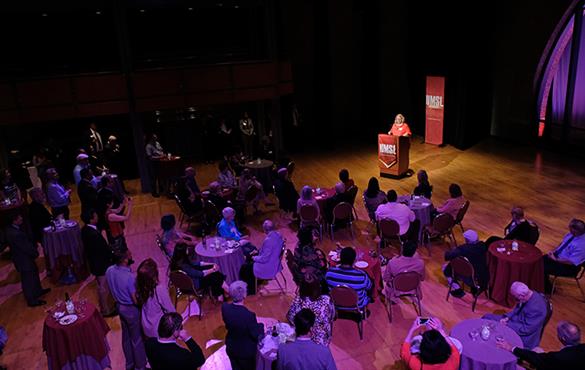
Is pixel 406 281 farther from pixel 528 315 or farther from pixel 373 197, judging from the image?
pixel 373 197

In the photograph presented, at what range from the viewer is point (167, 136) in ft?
52.3

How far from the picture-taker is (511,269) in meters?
6.55

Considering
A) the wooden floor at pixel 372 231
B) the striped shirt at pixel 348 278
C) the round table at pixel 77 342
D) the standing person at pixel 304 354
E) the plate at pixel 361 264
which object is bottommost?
the wooden floor at pixel 372 231

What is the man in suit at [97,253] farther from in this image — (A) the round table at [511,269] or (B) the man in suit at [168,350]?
(A) the round table at [511,269]

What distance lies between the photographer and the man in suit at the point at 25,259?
22.6ft

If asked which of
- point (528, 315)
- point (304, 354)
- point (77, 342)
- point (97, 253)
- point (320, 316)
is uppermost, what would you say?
point (304, 354)

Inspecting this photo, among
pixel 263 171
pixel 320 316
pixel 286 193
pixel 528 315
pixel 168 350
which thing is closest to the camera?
pixel 168 350

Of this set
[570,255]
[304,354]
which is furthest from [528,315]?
[304,354]

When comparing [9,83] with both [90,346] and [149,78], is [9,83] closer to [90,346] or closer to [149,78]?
[149,78]

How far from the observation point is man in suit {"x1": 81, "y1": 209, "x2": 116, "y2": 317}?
659 centimetres

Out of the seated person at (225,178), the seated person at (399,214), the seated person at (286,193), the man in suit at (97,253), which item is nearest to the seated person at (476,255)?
the seated person at (399,214)

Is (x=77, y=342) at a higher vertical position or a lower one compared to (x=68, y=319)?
lower

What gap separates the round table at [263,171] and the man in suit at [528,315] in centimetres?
739

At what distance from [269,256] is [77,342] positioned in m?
2.76
